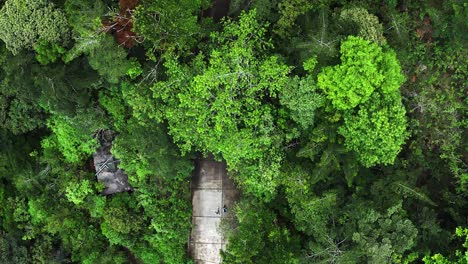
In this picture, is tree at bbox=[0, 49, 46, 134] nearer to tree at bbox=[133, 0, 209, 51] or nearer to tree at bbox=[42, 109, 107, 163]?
tree at bbox=[42, 109, 107, 163]

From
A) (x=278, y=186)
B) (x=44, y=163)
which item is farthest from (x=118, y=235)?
(x=278, y=186)

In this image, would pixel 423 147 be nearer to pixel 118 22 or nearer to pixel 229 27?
pixel 229 27

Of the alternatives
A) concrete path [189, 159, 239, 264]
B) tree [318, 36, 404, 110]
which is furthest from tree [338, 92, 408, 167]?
concrete path [189, 159, 239, 264]

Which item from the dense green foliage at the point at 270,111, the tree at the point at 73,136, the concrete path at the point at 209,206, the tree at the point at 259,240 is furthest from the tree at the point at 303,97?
the tree at the point at 73,136

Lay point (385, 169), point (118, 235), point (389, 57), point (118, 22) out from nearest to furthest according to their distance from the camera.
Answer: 1. point (389, 57)
2. point (118, 22)
3. point (385, 169)
4. point (118, 235)

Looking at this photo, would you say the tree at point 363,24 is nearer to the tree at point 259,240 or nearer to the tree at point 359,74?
the tree at point 359,74
